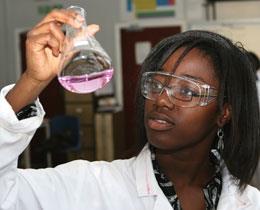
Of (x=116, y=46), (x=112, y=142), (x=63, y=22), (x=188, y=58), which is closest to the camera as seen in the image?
(x=63, y=22)

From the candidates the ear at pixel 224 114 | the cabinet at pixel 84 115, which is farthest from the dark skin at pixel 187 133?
the cabinet at pixel 84 115

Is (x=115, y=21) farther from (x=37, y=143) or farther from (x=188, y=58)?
(x=188, y=58)

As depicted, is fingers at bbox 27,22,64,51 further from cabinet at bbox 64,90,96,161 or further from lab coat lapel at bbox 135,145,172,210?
cabinet at bbox 64,90,96,161

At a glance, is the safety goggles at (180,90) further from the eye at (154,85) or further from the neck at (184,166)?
the neck at (184,166)

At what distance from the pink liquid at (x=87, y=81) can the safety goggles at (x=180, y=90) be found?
0.21 m

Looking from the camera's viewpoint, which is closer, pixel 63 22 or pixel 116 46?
pixel 63 22

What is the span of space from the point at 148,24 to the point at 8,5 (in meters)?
1.97

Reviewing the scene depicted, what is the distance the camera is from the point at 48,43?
850 millimetres

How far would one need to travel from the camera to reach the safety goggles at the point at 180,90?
1021mm

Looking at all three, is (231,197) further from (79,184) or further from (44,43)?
(44,43)

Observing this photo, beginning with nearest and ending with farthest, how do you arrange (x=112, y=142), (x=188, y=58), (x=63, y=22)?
(x=63, y=22) < (x=188, y=58) < (x=112, y=142)

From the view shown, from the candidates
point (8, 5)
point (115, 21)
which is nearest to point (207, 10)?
point (115, 21)

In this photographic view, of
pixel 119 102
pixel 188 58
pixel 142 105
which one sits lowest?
pixel 119 102

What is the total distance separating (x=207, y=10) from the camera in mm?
5895
